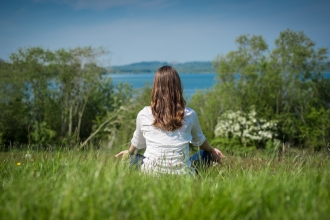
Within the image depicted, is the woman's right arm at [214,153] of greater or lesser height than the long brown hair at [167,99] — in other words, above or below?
below

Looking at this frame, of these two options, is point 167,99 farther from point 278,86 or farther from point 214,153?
point 278,86

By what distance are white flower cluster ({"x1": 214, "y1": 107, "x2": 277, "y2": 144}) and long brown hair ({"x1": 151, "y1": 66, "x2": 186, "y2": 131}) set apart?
884 centimetres

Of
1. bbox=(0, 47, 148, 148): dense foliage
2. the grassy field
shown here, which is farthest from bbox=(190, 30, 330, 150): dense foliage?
the grassy field

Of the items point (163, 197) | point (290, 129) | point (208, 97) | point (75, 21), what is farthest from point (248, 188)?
point (75, 21)

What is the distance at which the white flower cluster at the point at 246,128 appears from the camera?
11828 mm

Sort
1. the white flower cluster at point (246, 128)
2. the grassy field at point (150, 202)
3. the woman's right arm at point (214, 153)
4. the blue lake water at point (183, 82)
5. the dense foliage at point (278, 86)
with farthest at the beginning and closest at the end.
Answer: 1. the blue lake water at point (183, 82)
2. the dense foliage at point (278, 86)
3. the white flower cluster at point (246, 128)
4. the woman's right arm at point (214, 153)
5. the grassy field at point (150, 202)

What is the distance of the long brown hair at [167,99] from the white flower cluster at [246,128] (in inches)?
348

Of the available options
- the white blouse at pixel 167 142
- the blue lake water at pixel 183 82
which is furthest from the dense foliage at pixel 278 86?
→ the white blouse at pixel 167 142

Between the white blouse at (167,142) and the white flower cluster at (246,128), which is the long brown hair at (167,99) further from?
the white flower cluster at (246,128)

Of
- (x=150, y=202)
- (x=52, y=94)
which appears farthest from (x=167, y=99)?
(x=52, y=94)

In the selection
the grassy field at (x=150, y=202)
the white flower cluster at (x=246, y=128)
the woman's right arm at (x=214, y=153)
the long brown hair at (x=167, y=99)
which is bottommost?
the white flower cluster at (x=246, y=128)

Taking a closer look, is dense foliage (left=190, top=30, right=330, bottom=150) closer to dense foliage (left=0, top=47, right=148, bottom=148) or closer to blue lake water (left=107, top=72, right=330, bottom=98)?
blue lake water (left=107, top=72, right=330, bottom=98)

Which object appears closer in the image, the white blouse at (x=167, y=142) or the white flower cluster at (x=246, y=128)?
the white blouse at (x=167, y=142)

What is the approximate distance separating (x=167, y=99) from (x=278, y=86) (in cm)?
1025
